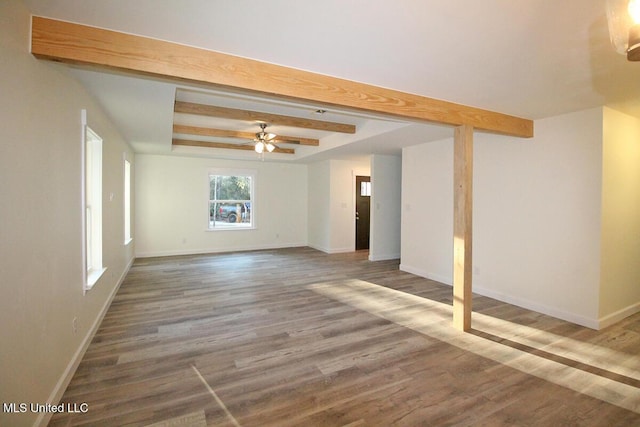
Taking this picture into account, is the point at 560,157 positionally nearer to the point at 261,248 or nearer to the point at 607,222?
the point at 607,222

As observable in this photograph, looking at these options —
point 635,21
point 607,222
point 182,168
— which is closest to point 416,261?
point 607,222

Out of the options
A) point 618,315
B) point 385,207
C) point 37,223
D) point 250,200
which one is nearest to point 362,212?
point 385,207

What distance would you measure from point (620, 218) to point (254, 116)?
15.6ft

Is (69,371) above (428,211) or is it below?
below

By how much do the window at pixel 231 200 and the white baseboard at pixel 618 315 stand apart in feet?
23.3

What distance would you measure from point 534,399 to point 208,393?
2363 millimetres

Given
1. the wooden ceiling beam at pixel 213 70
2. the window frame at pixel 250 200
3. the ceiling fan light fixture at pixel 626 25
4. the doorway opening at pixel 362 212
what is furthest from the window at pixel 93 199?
the doorway opening at pixel 362 212

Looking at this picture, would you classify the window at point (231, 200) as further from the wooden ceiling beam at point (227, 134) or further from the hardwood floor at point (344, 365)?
the hardwood floor at point (344, 365)

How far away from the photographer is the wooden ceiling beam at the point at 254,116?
384 centimetres

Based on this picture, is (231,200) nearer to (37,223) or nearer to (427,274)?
(427,274)

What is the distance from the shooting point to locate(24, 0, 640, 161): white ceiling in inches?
62.0

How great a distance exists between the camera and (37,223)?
177 centimetres

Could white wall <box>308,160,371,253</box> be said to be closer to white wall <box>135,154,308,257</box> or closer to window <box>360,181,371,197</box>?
window <box>360,181,371,197</box>

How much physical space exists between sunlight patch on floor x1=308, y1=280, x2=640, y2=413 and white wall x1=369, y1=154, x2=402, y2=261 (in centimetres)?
262
